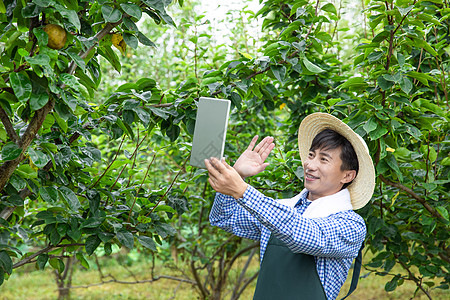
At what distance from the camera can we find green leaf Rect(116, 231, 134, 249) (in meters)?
1.79

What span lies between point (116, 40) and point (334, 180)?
0.92 m

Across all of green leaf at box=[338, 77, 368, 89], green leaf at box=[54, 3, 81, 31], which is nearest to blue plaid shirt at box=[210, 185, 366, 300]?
green leaf at box=[338, 77, 368, 89]

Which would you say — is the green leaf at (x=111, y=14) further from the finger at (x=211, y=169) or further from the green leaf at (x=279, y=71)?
the green leaf at (x=279, y=71)

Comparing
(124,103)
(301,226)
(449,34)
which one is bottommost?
(301,226)

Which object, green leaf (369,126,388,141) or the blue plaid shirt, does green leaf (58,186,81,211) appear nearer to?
the blue plaid shirt

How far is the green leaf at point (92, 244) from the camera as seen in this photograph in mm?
1815

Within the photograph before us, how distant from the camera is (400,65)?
1.77 meters

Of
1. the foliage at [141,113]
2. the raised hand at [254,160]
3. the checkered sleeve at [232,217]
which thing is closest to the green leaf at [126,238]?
the foliage at [141,113]

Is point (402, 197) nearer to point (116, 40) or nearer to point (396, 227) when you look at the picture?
point (396, 227)

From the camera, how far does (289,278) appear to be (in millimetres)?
1520

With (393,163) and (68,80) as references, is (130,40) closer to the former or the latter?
(68,80)

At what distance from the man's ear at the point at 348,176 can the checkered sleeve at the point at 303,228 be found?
0.63ft

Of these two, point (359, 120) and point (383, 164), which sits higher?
point (359, 120)

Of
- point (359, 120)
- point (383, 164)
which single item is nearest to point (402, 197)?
point (383, 164)
